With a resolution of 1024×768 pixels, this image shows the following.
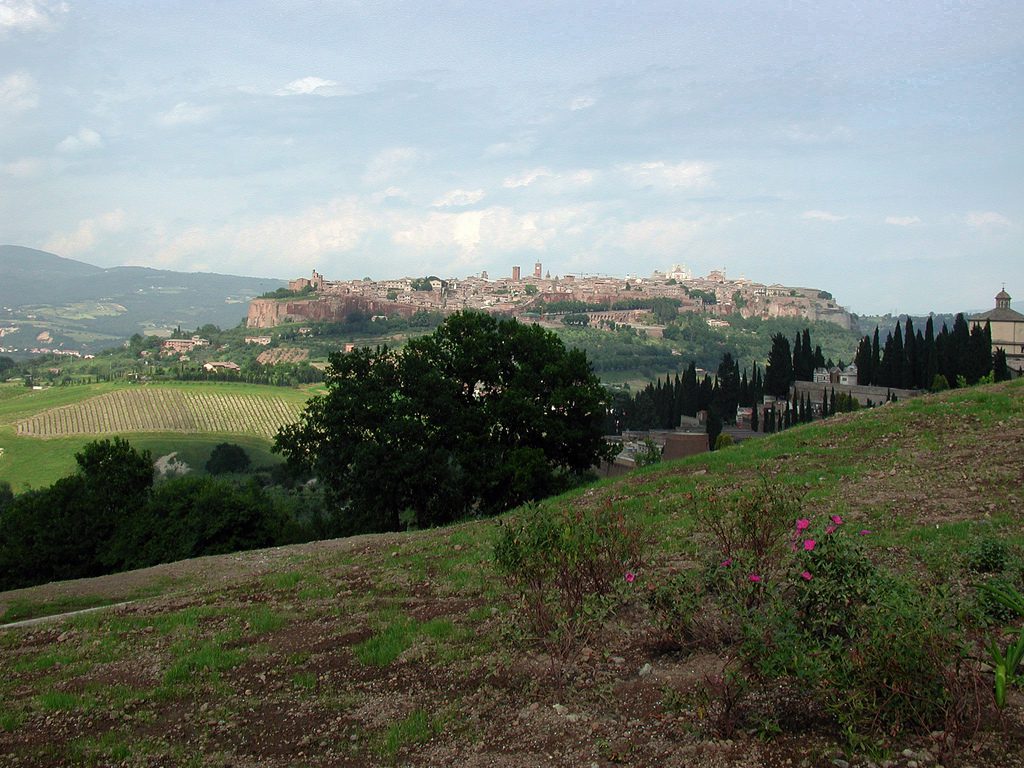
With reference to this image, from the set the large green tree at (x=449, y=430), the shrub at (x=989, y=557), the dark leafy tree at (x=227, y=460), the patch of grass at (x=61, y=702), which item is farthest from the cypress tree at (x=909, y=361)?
the patch of grass at (x=61, y=702)

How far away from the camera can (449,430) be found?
81.6ft

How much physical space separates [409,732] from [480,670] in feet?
3.84

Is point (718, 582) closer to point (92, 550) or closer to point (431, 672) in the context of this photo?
point (431, 672)

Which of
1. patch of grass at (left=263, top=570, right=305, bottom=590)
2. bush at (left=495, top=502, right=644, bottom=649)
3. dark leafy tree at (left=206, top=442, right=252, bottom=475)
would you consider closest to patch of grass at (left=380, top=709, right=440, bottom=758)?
bush at (left=495, top=502, right=644, bottom=649)

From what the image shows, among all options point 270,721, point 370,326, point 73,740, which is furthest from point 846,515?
point 370,326

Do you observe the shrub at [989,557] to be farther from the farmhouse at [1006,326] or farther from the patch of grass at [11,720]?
the farmhouse at [1006,326]

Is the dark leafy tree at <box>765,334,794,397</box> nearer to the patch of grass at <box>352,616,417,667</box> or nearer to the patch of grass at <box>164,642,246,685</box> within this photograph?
the patch of grass at <box>352,616,417,667</box>

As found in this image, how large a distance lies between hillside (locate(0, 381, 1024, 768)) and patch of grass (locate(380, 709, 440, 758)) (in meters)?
0.02

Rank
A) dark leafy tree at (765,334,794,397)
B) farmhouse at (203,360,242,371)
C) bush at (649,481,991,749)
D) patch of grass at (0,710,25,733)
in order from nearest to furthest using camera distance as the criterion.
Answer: bush at (649,481,991,749) → patch of grass at (0,710,25,733) → dark leafy tree at (765,334,794,397) → farmhouse at (203,360,242,371)

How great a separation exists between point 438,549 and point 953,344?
4833 centimetres

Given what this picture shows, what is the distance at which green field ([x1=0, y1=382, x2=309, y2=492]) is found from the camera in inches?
2913

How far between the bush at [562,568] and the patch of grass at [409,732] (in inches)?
45.3

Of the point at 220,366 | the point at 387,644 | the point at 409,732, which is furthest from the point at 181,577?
the point at 220,366

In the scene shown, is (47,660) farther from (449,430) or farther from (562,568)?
(449,430)
